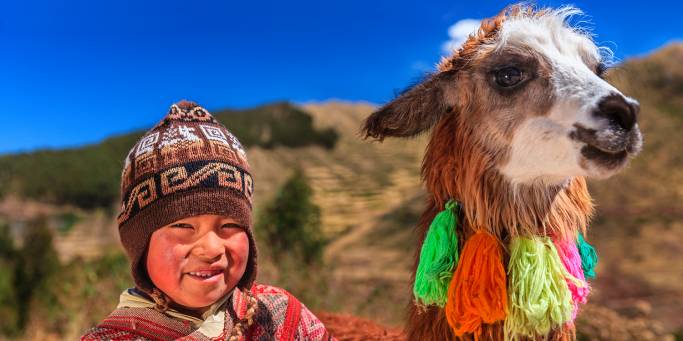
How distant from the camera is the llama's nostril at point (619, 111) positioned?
5.94 feet

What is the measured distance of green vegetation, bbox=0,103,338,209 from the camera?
46312mm

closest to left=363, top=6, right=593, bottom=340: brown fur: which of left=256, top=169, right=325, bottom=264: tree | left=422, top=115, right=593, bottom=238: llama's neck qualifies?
left=422, top=115, right=593, bottom=238: llama's neck

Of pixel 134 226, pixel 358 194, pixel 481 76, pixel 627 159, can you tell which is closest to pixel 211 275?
pixel 134 226

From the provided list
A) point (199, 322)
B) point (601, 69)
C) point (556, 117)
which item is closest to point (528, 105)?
point (556, 117)

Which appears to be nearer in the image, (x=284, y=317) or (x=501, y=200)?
(x=501, y=200)

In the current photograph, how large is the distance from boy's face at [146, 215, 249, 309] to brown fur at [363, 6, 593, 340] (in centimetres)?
73

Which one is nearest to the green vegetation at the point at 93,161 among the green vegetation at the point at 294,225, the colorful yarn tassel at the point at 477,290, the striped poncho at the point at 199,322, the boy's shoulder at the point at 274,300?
the green vegetation at the point at 294,225

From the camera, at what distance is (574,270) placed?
80.3 inches

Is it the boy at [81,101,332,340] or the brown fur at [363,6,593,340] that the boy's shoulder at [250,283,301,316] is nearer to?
the boy at [81,101,332,340]

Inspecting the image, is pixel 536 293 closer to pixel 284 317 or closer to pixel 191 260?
pixel 284 317

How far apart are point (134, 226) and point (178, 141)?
1.08 feet

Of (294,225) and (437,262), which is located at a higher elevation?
(294,225)

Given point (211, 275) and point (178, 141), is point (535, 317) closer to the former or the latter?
point (211, 275)

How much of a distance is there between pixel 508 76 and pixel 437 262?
2.42ft
